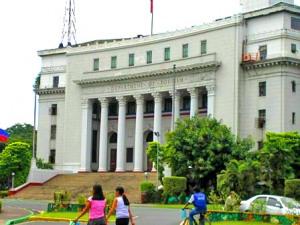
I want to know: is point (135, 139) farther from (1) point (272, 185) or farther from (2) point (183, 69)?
(1) point (272, 185)

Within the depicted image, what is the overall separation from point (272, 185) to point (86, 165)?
110ft

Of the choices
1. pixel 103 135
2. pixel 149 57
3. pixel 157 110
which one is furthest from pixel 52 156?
pixel 149 57

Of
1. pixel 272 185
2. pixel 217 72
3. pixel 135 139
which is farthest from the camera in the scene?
pixel 135 139

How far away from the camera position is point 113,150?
8325 centimetres

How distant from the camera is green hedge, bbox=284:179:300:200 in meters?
49.6

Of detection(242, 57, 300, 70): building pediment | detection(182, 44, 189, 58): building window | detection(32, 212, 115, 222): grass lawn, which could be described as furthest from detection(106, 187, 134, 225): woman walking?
detection(182, 44, 189, 58): building window

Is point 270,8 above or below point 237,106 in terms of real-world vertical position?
above

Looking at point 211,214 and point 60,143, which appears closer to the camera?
point 211,214

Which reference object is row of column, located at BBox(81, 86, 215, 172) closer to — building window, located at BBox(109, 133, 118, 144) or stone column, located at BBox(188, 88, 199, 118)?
stone column, located at BBox(188, 88, 199, 118)

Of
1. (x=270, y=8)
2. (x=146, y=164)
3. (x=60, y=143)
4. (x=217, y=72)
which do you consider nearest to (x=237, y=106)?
(x=217, y=72)

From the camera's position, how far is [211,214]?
31.4 meters

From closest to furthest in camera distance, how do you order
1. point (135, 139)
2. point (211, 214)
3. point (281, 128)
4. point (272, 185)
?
1. point (211, 214)
2. point (272, 185)
3. point (281, 128)
4. point (135, 139)

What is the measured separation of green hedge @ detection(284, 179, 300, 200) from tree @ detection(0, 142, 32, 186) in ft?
118

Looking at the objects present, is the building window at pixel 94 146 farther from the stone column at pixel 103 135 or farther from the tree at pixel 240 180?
the tree at pixel 240 180
